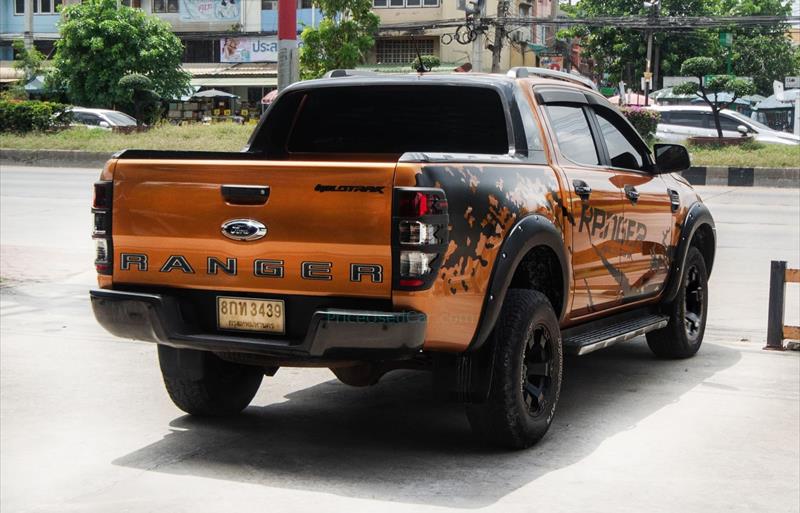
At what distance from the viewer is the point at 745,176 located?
24.4m

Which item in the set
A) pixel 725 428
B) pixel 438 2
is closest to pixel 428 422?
pixel 725 428

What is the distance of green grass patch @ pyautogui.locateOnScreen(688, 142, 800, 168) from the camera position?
83.6 ft

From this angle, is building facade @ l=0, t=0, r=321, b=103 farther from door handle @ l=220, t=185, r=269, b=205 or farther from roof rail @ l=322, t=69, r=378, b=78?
Result: door handle @ l=220, t=185, r=269, b=205

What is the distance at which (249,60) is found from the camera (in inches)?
2242

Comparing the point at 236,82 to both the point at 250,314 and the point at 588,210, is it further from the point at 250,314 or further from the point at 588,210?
the point at 250,314

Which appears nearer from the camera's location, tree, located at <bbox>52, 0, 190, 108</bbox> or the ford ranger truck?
the ford ranger truck

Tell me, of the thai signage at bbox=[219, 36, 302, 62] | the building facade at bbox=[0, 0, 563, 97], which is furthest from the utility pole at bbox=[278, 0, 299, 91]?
the thai signage at bbox=[219, 36, 302, 62]

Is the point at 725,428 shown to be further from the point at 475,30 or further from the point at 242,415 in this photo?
the point at 475,30

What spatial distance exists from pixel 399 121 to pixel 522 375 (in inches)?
71.1

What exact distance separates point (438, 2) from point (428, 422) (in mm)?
48263

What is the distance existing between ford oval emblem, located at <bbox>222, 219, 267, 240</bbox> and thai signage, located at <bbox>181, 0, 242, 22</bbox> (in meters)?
53.4

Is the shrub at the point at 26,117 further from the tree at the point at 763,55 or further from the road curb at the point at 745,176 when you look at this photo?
the tree at the point at 763,55

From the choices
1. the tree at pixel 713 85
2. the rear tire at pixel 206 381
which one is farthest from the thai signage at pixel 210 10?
the rear tire at pixel 206 381

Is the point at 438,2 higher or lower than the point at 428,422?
higher
